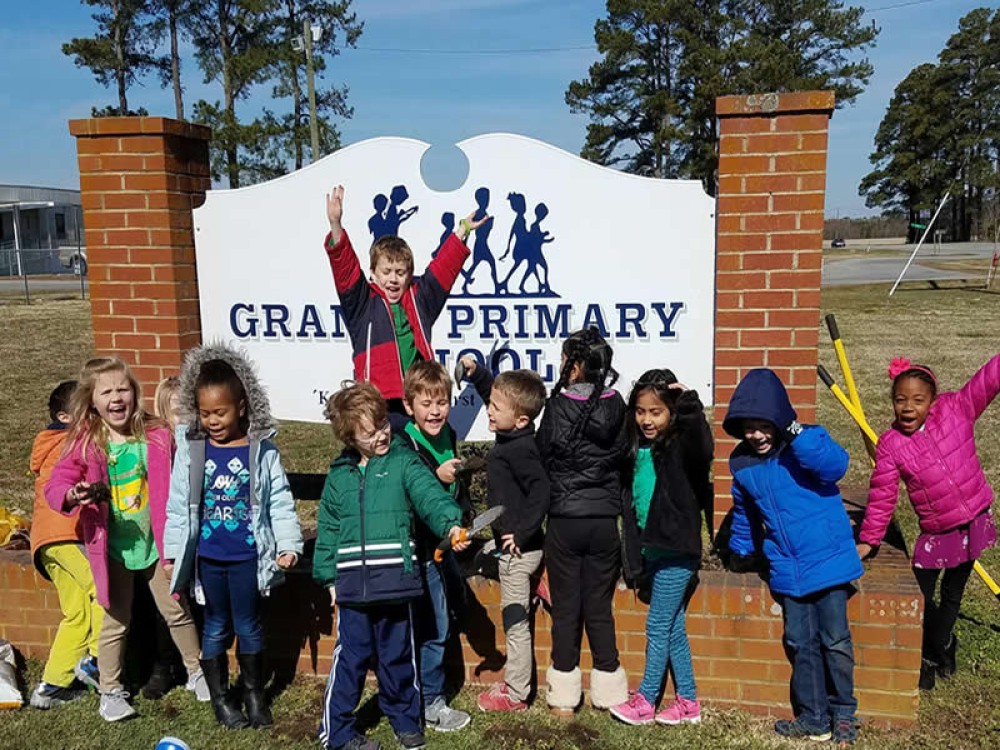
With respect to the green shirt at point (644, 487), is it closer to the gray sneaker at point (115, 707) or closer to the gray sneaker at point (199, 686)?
the gray sneaker at point (199, 686)

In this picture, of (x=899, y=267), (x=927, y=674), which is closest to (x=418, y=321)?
(x=927, y=674)

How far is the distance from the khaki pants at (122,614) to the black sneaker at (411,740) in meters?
0.98

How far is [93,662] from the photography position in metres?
3.54

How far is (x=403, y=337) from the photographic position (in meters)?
3.64

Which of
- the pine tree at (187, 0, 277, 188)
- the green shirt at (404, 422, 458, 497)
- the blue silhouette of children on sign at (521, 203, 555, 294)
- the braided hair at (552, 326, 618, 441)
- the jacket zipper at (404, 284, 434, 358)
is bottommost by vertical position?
the green shirt at (404, 422, 458, 497)

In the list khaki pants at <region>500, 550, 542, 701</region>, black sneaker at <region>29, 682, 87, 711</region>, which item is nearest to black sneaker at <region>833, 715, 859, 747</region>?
khaki pants at <region>500, 550, 542, 701</region>

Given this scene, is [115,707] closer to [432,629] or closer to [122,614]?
[122,614]

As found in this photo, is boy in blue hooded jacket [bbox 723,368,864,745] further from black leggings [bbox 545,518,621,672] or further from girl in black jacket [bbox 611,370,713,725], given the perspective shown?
black leggings [bbox 545,518,621,672]

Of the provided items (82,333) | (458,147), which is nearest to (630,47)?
(82,333)

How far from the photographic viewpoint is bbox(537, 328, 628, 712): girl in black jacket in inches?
122

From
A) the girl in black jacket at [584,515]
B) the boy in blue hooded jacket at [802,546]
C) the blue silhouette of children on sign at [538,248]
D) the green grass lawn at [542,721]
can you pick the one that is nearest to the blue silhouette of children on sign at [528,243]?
the blue silhouette of children on sign at [538,248]

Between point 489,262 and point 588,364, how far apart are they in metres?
0.98

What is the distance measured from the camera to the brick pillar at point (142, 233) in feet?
13.0

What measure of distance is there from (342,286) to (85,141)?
58.5 inches
